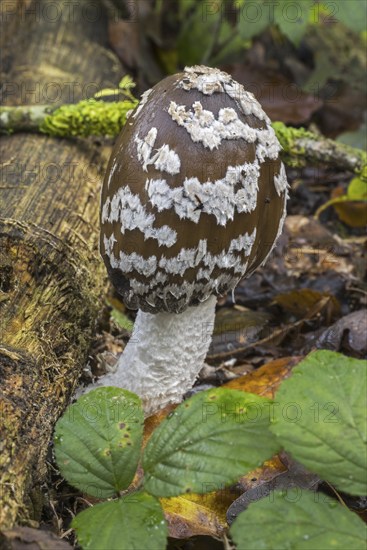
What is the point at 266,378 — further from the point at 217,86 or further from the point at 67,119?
the point at 67,119

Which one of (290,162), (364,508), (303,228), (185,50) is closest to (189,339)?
(364,508)

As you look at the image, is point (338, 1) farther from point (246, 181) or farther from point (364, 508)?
point (364, 508)

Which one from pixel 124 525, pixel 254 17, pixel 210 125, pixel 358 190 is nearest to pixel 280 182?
pixel 210 125

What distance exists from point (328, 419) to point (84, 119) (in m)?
3.00

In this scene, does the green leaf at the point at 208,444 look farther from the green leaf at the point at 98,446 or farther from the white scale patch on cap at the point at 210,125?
the white scale patch on cap at the point at 210,125

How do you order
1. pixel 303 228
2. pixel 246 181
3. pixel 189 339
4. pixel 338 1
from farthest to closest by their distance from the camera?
pixel 303 228
pixel 338 1
pixel 189 339
pixel 246 181

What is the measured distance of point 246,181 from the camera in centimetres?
294

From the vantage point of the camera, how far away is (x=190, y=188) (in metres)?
2.87

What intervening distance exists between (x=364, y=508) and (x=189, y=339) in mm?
1211

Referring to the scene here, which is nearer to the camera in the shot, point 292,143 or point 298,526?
point 298,526

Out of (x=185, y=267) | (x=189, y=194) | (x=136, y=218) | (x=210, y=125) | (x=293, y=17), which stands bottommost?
(x=185, y=267)

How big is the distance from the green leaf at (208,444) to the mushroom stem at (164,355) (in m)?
1.00

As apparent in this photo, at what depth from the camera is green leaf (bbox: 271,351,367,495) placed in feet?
7.44

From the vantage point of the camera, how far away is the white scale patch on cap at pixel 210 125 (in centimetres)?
288
